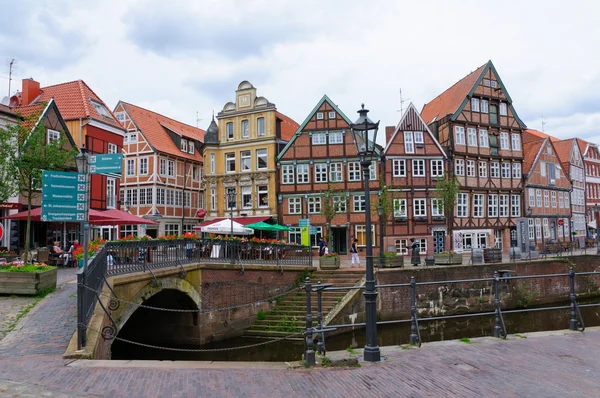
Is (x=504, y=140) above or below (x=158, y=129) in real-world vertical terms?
below

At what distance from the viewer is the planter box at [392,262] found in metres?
23.1

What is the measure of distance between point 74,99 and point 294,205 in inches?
654

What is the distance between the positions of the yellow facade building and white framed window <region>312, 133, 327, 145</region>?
2798mm

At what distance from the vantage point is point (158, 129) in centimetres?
4138

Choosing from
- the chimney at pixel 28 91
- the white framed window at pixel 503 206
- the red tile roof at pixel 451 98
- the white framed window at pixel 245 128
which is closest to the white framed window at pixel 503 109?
the red tile roof at pixel 451 98

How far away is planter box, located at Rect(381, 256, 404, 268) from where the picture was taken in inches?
909

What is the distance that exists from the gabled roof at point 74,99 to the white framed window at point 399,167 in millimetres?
19760

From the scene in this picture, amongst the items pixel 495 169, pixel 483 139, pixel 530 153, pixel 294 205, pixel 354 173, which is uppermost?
pixel 483 139

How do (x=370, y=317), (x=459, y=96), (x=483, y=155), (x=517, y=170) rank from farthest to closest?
(x=517, y=170)
(x=459, y=96)
(x=483, y=155)
(x=370, y=317)

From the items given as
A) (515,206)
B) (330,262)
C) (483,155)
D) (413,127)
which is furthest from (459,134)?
(330,262)

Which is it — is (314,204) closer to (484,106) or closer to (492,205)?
(492,205)

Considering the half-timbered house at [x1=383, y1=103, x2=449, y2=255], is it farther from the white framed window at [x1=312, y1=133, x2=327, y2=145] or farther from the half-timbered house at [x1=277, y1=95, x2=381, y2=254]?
the white framed window at [x1=312, y1=133, x2=327, y2=145]

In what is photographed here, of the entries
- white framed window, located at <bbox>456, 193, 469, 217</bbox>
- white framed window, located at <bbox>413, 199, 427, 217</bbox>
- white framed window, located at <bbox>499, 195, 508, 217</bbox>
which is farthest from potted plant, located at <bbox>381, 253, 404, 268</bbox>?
white framed window, located at <bbox>499, 195, 508, 217</bbox>

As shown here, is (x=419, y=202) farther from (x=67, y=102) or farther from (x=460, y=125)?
(x=67, y=102)
